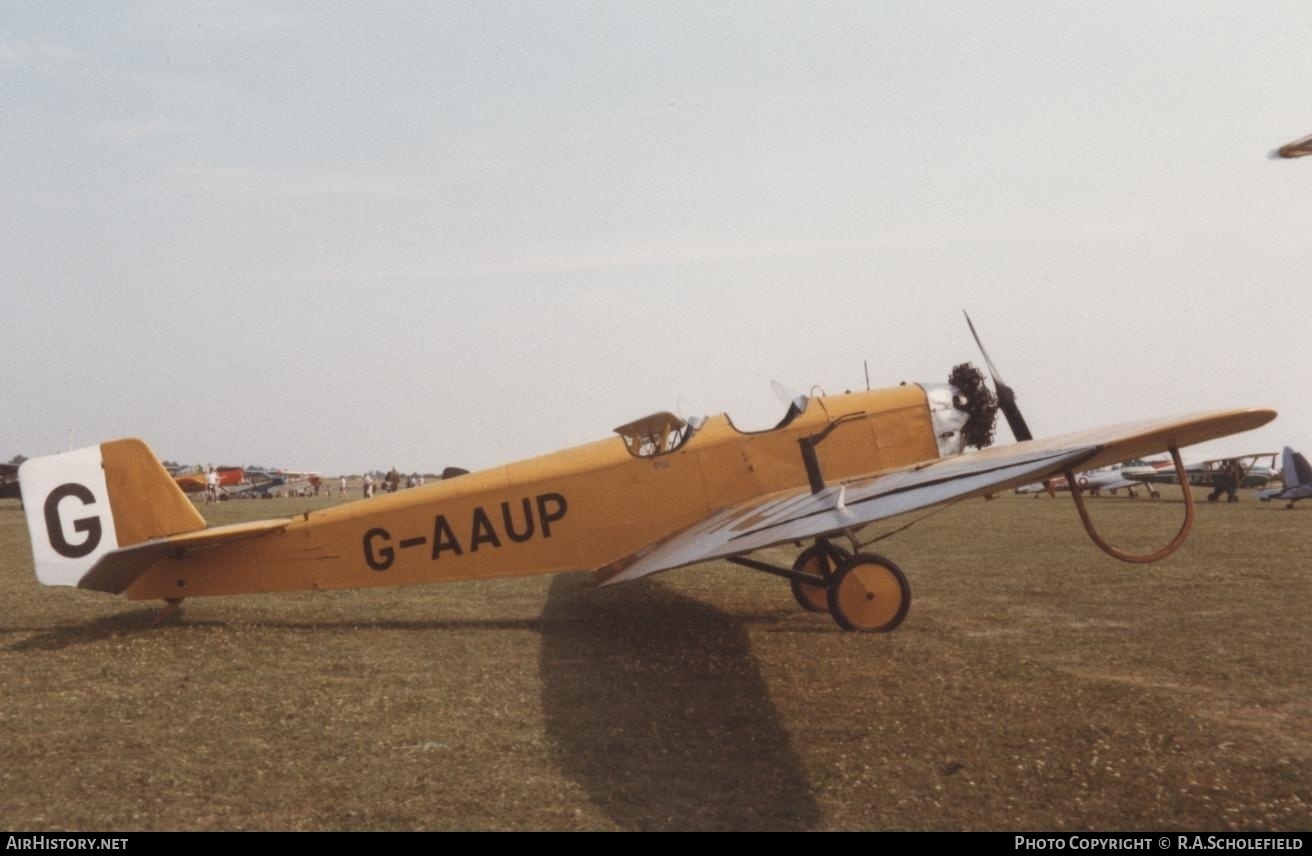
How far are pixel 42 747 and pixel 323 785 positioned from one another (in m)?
1.88

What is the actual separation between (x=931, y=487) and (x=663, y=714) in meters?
2.15

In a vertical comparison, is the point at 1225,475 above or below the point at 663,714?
below

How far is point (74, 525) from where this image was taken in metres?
7.87

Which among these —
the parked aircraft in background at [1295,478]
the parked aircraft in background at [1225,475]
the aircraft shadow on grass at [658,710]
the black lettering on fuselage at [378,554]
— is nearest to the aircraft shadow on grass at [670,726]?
the aircraft shadow on grass at [658,710]

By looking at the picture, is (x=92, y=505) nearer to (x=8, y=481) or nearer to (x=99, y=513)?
(x=99, y=513)

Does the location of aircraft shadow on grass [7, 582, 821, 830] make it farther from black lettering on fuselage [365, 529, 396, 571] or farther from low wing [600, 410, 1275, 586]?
low wing [600, 410, 1275, 586]

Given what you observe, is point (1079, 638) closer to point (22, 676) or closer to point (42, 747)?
point (42, 747)

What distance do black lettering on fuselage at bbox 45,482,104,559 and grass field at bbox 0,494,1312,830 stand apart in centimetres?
81

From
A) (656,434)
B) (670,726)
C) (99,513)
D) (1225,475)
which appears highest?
(99,513)

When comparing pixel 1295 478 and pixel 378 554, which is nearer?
pixel 378 554

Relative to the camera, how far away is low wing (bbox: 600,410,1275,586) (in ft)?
16.9

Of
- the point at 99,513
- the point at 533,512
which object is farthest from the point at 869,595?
the point at 99,513

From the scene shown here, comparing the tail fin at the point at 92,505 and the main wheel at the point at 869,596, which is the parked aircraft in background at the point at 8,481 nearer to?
the tail fin at the point at 92,505

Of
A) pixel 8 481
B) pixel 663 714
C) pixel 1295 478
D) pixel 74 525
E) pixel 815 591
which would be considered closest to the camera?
pixel 663 714
